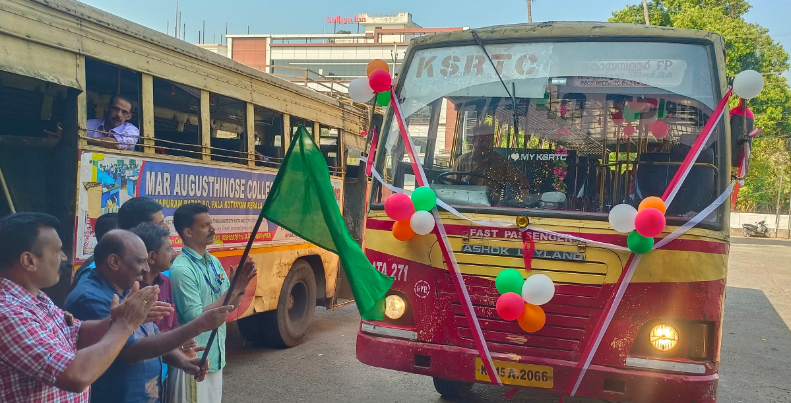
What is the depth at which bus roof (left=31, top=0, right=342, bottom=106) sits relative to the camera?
14.4ft

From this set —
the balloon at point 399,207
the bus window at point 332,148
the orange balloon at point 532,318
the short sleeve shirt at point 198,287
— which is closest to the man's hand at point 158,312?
the short sleeve shirt at point 198,287

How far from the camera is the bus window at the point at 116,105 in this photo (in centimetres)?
475

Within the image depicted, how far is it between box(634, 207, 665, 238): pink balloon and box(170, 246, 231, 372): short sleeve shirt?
7.56ft

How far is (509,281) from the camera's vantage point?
3.95m

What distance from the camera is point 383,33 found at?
6438 cm

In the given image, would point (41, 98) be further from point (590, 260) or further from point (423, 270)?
point (590, 260)

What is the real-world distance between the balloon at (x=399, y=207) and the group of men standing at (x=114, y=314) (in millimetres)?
1092

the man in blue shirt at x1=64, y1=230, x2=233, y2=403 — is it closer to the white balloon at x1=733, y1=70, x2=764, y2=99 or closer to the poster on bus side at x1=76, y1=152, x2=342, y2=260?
the poster on bus side at x1=76, y1=152, x2=342, y2=260

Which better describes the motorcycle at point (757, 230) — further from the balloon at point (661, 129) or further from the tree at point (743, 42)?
the balloon at point (661, 129)

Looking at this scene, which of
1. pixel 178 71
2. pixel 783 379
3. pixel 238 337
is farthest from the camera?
pixel 238 337

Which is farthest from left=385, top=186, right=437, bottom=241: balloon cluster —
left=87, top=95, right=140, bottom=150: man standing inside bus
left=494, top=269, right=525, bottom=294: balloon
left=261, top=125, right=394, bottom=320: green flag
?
left=87, top=95, right=140, bottom=150: man standing inside bus

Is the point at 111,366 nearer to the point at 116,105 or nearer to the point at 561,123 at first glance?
the point at 116,105

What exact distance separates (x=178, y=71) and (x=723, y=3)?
105 feet

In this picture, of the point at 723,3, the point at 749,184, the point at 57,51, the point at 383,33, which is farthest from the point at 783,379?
the point at 383,33
